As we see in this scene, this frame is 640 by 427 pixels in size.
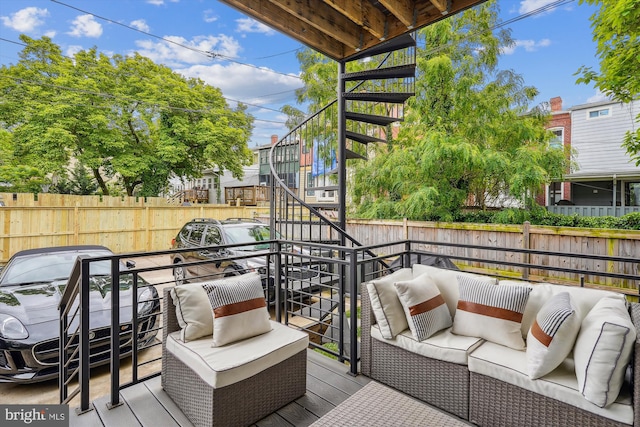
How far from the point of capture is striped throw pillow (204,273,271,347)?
1715 mm

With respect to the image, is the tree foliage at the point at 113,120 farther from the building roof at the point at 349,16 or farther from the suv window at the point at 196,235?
the building roof at the point at 349,16

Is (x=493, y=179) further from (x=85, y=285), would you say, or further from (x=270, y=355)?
(x=85, y=285)

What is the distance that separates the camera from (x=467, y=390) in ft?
5.34

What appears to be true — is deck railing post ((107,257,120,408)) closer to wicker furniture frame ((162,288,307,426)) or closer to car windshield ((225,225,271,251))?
wicker furniture frame ((162,288,307,426))

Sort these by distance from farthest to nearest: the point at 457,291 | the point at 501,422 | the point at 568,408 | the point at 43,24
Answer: the point at 43,24 → the point at 457,291 → the point at 501,422 → the point at 568,408

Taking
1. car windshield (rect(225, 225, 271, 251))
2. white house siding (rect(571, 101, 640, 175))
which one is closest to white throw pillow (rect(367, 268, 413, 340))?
car windshield (rect(225, 225, 271, 251))

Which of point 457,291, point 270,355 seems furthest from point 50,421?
point 457,291

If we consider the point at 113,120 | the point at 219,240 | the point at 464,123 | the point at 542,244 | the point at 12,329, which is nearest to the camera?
the point at 12,329

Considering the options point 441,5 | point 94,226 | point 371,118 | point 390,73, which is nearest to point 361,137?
point 371,118

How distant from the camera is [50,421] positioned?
163 cm

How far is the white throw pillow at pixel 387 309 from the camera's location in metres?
1.90

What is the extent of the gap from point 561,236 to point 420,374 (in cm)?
410

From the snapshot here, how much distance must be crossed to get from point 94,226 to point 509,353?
28.8 feet

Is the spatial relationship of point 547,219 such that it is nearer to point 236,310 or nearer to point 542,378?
point 542,378
